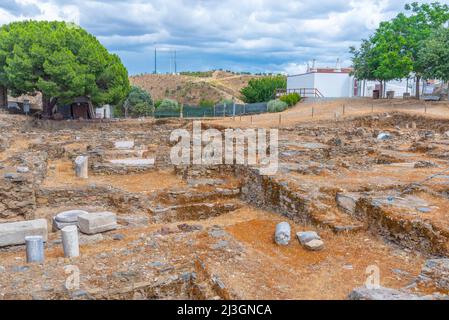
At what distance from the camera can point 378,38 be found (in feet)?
103

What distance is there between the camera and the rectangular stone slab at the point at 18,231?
7.04 metres

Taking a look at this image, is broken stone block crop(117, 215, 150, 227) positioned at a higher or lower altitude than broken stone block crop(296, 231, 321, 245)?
lower

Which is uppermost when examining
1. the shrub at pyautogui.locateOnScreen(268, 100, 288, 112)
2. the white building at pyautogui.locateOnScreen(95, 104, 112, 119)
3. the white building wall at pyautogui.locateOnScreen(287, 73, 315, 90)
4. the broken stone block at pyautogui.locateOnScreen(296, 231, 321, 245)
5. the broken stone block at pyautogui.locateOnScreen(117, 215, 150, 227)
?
the white building wall at pyautogui.locateOnScreen(287, 73, 315, 90)

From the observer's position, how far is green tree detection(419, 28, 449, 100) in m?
27.5

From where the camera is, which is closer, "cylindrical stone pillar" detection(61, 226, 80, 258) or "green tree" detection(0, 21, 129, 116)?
"cylindrical stone pillar" detection(61, 226, 80, 258)

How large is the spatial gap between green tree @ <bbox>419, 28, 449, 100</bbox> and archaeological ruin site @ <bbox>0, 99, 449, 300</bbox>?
16.2m

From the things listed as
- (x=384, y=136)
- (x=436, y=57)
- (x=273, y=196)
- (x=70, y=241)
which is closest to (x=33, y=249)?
(x=70, y=241)

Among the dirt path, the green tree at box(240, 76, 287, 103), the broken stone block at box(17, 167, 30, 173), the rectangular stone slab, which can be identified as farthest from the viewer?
the green tree at box(240, 76, 287, 103)

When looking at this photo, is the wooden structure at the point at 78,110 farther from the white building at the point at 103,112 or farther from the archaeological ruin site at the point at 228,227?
the archaeological ruin site at the point at 228,227

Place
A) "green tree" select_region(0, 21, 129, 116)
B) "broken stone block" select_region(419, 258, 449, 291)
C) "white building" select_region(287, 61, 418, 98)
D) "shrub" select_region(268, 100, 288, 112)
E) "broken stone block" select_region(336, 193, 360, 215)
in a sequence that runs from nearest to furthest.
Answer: "broken stone block" select_region(419, 258, 449, 291), "broken stone block" select_region(336, 193, 360, 215), "green tree" select_region(0, 21, 129, 116), "shrub" select_region(268, 100, 288, 112), "white building" select_region(287, 61, 418, 98)

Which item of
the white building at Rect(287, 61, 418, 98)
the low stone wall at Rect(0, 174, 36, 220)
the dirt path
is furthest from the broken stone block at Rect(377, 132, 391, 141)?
the white building at Rect(287, 61, 418, 98)

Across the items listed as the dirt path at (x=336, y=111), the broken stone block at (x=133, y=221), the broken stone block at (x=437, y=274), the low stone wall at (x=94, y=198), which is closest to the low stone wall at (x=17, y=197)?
the low stone wall at (x=94, y=198)

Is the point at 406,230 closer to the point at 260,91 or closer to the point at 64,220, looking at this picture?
the point at 64,220

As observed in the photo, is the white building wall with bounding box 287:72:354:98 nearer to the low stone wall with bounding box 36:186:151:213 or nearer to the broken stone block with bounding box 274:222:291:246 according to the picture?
the low stone wall with bounding box 36:186:151:213
